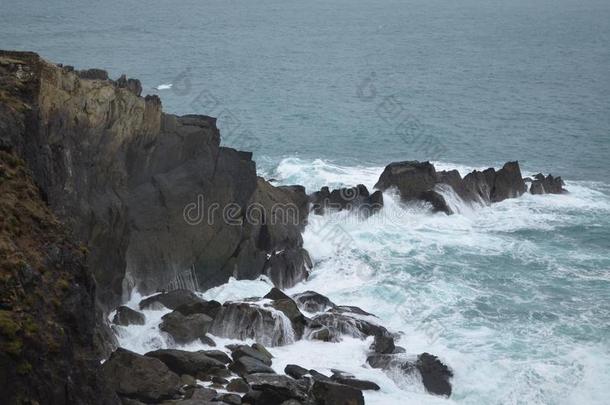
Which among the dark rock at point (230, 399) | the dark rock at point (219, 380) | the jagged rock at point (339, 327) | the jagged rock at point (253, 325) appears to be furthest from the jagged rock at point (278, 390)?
the jagged rock at point (339, 327)

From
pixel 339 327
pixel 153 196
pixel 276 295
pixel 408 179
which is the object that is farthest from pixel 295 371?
pixel 408 179

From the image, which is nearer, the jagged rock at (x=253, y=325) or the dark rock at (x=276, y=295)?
the jagged rock at (x=253, y=325)

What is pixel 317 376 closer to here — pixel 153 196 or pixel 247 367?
pixel 247 367

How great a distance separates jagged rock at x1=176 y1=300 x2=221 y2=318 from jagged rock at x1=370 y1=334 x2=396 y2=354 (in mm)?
5835

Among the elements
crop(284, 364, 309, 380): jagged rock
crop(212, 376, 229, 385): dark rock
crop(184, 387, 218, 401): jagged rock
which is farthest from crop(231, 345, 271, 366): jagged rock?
crop(184, 387, 218, 401): jagged rock

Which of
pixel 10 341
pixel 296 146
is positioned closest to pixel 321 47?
pixel 296 146

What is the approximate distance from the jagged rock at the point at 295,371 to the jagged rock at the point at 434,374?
4.14 meters

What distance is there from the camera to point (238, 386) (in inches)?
1085

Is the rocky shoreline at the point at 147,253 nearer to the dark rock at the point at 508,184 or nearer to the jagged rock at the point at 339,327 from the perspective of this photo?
the jagged rock at the point at 339,327

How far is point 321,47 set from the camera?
433 feet

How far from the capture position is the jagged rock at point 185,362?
28562 mm

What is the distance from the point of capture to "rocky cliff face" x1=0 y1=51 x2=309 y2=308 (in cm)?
3372

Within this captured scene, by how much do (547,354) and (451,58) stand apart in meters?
89.0

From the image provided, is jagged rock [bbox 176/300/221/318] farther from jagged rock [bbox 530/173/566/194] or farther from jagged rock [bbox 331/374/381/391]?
jagged rock [bbox 530/173/566/194]
